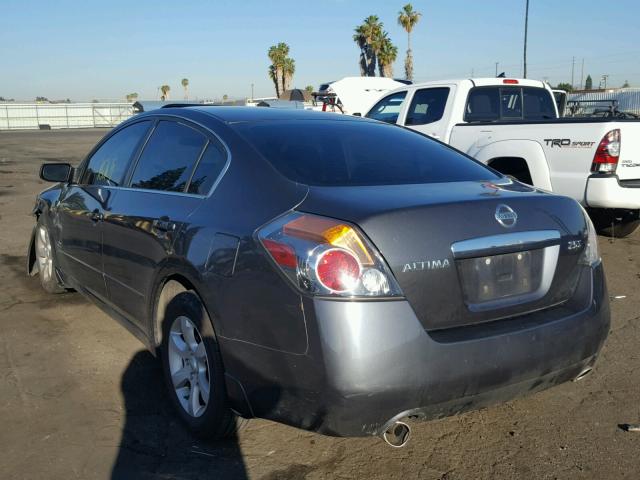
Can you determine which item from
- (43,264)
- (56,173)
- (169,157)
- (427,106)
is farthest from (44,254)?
(427,106)

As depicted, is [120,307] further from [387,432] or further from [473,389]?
[473,389]

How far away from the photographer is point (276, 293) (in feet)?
8.51

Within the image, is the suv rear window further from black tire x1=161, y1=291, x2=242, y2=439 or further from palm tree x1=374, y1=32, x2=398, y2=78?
palm tree x1=374, y1=32, x2=398, y2=78

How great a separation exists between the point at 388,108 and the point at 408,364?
7765 mm

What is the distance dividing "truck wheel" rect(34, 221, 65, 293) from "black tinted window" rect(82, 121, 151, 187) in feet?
3.13

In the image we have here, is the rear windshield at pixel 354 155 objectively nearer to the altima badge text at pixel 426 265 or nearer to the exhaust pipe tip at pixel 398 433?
the altima badge text at pixel 426 265

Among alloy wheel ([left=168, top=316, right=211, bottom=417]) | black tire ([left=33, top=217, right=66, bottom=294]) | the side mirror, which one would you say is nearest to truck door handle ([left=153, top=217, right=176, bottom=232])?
alloy wheel ([left=168, top=316, right=211, bottom=417])

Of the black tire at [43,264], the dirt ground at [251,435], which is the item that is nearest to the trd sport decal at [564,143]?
the dirt ground at [251,435]

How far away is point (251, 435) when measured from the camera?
3.31 m

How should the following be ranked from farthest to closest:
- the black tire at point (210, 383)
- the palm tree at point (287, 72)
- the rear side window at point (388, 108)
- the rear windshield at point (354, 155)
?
the palm tree at point (287, 72) < the rear side window at point (388, 108) < the rear windshield at point (354, 155) < the black tire at point (210, 383)

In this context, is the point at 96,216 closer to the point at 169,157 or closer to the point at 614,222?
the point at 169,157

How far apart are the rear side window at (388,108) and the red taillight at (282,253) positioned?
7221mm

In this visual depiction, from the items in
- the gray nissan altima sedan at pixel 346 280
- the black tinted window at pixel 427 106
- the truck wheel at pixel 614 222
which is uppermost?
the black tinted window at pixel 427 106

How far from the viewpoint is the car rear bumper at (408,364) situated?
2.44 metres
